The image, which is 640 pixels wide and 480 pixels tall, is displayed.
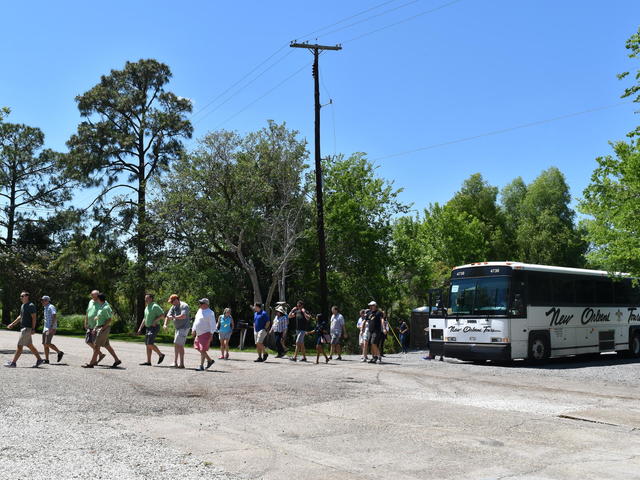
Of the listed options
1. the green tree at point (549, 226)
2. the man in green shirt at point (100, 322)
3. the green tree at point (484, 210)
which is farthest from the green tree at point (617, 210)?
the green tree at point (549, 226)

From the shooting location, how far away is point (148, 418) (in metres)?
8.51

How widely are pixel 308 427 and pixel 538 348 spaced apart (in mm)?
12902

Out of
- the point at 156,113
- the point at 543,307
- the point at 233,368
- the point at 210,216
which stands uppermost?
the point at 156,113

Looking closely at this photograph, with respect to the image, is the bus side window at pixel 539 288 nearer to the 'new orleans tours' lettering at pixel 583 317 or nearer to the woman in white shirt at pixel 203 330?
the 'new orleans tours' lettering at pixel 583 317

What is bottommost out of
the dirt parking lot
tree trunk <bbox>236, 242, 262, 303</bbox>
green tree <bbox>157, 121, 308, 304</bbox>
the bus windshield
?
the dirt parking lot

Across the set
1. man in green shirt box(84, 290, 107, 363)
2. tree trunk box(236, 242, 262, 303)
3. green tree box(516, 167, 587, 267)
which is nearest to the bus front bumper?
man in green shirt box(84, 290, 107, 363)

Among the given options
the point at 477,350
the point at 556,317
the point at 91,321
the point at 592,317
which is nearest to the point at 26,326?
the point at 91,321

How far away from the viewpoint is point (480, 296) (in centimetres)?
1908

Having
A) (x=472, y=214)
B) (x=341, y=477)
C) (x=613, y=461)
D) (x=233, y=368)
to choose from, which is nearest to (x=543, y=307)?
(x=233, y=368)

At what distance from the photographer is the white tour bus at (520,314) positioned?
725 inches

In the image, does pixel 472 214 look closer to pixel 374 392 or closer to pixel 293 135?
pixel 293 135

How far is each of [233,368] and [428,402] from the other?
23.3ft

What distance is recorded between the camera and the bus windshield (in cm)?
1852

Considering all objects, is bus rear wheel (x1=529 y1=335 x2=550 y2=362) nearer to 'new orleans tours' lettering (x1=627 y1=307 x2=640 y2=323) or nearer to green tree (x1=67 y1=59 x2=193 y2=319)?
'new orleans tours' lettering (x1=627 y1=307 x2=640 y2=323)
